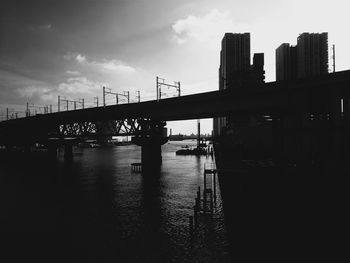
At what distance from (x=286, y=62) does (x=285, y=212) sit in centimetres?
18407

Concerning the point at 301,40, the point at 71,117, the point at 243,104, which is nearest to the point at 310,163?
the point at 243,104

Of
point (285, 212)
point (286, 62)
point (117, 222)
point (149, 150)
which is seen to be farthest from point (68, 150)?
point (286, 62)

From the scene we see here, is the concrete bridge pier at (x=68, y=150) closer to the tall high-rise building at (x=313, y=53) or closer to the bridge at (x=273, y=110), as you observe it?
the bridge at (x=273, y=110)

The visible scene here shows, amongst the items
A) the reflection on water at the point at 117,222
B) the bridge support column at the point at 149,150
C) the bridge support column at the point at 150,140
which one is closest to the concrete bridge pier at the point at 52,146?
the bridge support column at the point at 150,140

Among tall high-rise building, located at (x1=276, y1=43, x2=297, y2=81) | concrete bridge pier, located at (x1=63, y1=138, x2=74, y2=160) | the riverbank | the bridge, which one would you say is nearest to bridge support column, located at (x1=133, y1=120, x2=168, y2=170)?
the bridge

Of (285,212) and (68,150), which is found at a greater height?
(68,150)

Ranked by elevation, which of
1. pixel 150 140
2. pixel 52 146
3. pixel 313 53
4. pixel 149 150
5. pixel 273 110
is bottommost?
pixel 52 146

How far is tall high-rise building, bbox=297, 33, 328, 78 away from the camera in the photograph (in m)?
96.4

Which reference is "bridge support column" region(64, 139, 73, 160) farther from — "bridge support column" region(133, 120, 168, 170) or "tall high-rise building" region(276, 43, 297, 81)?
"tall high-rise building" region(276, 43, 297, 81)

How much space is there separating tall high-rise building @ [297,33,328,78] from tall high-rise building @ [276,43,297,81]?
72476 mm

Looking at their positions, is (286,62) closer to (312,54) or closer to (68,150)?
(312,54)

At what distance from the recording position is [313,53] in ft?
325

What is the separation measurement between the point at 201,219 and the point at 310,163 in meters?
17.7

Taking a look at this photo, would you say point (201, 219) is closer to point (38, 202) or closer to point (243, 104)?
point (38, 202)
